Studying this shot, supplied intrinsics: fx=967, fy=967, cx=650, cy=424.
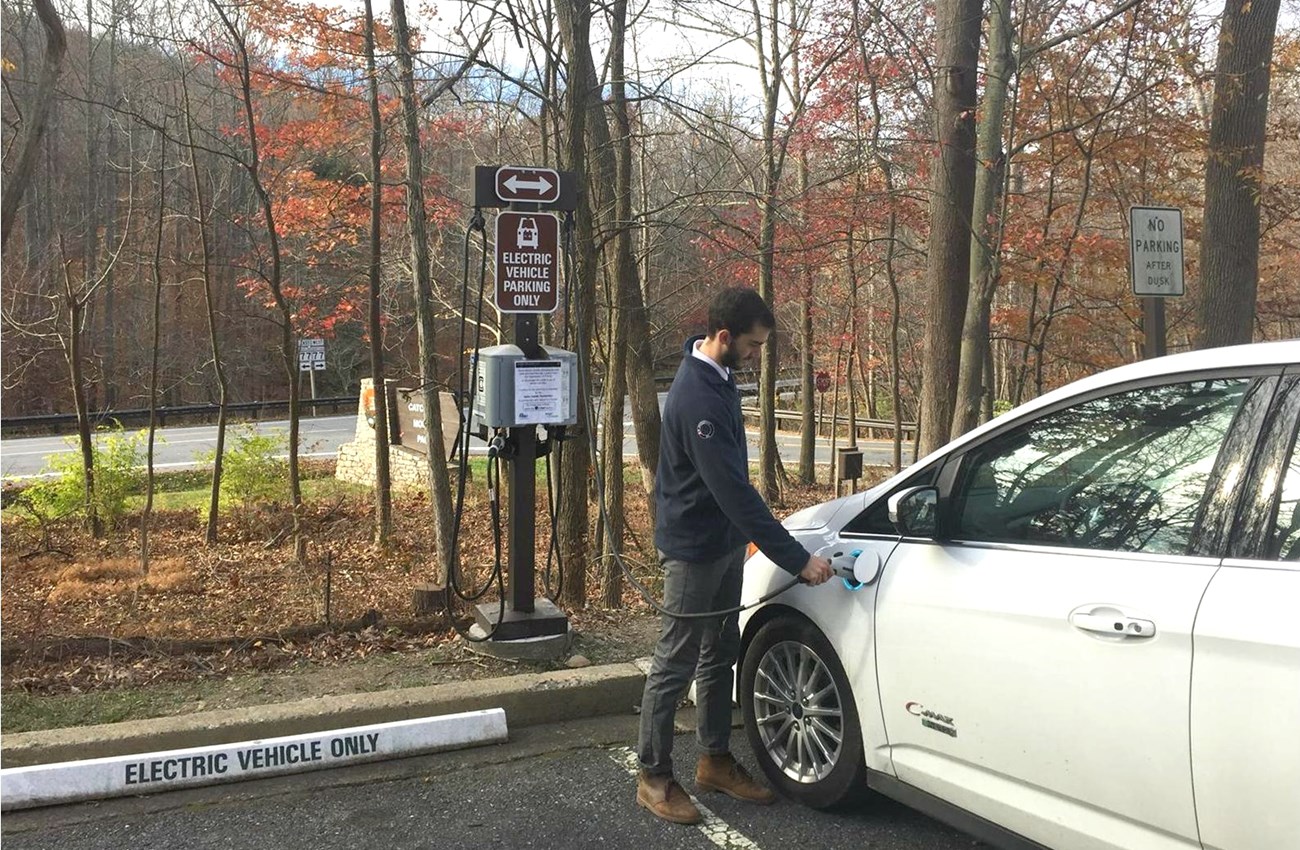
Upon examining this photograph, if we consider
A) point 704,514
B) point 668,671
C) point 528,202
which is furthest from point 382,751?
point 528,202

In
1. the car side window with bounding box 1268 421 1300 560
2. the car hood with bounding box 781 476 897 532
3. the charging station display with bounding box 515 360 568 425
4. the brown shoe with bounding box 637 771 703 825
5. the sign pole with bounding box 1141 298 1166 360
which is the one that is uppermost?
the sign pole with bounding box 1141 298 1166 360

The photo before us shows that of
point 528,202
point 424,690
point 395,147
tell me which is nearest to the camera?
point 424,690

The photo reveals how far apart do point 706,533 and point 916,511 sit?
2.55ft

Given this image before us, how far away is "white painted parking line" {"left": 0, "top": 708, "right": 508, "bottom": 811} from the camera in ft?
12.3

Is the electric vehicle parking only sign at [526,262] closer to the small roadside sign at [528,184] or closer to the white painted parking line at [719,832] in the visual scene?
the small roadside sign at [528,184]

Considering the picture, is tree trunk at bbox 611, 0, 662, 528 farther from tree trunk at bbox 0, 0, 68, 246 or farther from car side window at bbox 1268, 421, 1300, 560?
car side window at bbox 1268, 421, 1300, 560

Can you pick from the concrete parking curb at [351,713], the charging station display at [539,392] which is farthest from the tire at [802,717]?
the charging station display at [539,392]

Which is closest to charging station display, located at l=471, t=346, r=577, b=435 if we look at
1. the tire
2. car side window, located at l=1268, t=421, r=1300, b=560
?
the tire

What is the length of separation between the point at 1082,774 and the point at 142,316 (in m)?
39.8

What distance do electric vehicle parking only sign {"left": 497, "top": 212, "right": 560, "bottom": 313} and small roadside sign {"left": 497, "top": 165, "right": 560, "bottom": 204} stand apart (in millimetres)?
85

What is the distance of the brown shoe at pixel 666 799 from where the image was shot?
11.9 feet

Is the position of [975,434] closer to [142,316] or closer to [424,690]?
[424,690]

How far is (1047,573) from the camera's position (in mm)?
2869

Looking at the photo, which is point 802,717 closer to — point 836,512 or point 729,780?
point 729,780
